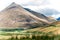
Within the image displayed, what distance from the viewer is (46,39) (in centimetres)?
4900
